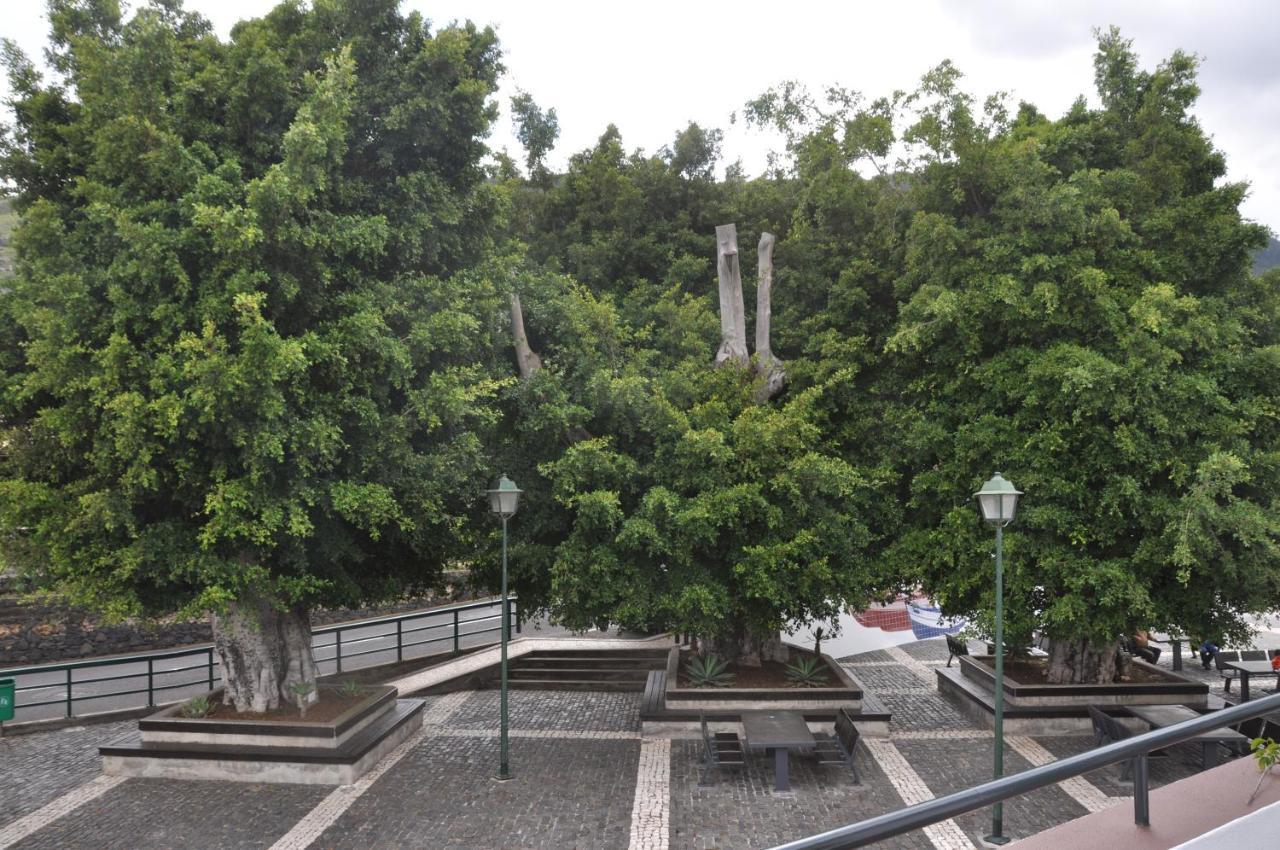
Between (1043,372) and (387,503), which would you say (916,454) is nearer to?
(1043,372)

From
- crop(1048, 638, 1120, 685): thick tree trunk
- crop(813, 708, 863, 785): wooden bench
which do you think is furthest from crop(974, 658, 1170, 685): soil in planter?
crop(813, 708, 863, 785): wooden bench

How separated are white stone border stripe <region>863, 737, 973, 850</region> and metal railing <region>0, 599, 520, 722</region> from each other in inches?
265

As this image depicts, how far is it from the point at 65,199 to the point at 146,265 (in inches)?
100

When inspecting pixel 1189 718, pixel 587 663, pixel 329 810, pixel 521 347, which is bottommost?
pixel 329 810

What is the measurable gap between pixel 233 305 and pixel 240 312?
0.11 metres

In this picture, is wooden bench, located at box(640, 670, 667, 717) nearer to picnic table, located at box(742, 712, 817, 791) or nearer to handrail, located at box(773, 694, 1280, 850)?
picnic table, located at box(742, 712, 817, 791)

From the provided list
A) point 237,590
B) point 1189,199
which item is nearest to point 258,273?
point 237,590

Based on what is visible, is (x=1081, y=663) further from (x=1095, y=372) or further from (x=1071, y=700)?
(x=1095, y=372)

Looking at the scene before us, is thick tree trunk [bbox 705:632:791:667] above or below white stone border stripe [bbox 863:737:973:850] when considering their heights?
above

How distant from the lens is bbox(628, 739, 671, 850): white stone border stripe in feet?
29.3

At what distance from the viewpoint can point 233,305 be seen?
31.5ft

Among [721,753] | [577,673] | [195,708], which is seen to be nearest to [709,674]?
[721,753]

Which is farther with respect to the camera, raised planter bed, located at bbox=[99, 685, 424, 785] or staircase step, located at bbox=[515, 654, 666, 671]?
staircase step, located at bbox=[515, 654, 666, 671]

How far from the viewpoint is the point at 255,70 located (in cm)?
1062
